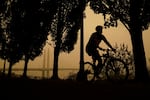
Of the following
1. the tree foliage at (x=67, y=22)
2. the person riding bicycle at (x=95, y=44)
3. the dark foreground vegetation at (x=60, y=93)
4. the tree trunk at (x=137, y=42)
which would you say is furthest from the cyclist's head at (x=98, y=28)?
the tree foliage at (x=67, y=22)

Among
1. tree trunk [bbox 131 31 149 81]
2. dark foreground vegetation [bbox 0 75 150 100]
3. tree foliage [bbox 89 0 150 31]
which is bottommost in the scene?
dark foreground vegetation [bbox 0 75 150 100]

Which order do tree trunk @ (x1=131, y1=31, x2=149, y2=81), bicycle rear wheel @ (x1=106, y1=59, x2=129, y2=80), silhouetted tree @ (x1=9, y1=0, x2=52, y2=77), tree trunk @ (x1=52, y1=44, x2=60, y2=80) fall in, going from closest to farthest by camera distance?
bicycle rear wheel @ (x1=106, y1=59, x2=129, y2=80), tree trunk @ (x1=131, y1=31, x2=149, y2=81), tree trunk @ (x1=52, y1=44, x2=60, y2=80), silhouetted tree @ (x1=9, y1=0, x2=52, y2=77)

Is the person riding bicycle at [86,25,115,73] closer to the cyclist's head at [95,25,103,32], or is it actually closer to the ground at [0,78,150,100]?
the cyclist's head at [95,25,103,32]

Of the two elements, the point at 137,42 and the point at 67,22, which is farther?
the point at 67,22

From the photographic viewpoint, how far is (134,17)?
656 inches

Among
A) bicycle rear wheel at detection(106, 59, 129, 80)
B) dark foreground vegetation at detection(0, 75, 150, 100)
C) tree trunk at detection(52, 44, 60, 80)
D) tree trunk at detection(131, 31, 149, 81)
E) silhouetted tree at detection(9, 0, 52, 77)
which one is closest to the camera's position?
dark foreground vegetation at detection(0, 75, 150, 100)

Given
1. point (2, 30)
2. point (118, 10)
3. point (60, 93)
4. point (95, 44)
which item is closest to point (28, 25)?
point (2, 30)

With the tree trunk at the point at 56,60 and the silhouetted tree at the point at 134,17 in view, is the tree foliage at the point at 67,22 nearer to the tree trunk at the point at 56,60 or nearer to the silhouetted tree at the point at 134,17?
the tree trunk at the point at 56,60

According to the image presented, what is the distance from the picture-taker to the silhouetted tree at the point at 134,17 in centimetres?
1550

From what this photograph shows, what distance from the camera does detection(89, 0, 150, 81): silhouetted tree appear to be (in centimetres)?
1550

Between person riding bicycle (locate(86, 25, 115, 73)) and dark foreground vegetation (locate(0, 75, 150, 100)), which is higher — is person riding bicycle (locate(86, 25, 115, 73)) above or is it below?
above

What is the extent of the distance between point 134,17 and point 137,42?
5.55 ft

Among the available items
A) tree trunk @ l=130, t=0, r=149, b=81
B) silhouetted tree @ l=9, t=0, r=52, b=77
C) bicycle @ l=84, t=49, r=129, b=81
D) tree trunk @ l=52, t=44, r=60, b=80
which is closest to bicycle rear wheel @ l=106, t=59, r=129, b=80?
bicycle @ l=84, t=49, r=129, b=81

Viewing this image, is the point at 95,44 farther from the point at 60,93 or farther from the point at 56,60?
the point at 56,60
